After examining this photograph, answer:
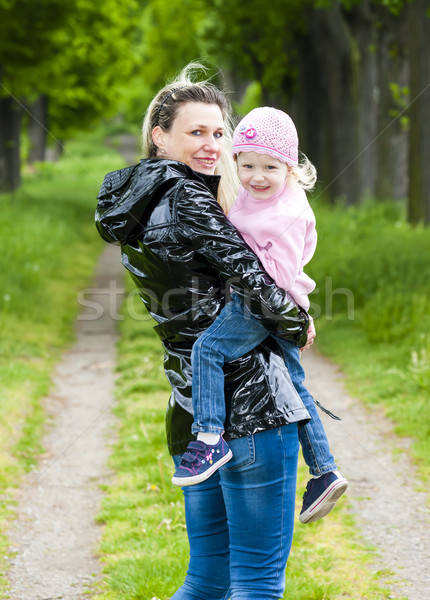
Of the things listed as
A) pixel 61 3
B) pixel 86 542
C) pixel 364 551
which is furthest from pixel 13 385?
pixel 61 3

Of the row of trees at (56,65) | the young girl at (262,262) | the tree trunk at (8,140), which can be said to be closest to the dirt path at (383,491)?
the young girl at (262,262)

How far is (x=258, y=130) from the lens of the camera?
246 cm

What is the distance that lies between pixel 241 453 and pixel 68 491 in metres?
3.26

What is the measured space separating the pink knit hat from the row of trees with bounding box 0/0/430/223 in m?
7.89

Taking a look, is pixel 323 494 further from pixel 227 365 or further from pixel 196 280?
pixel 196 280

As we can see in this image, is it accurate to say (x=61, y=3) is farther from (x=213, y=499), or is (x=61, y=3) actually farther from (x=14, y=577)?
(x=213, y=499)

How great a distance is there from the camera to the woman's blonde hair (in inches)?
106

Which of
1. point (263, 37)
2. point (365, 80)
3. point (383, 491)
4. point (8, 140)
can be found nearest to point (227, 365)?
point (383, 491)

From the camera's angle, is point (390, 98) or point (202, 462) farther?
point (390, 98)

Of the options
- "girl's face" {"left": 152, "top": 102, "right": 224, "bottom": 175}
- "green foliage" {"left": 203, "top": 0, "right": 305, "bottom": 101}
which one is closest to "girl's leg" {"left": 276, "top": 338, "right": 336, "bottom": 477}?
"girl's face" {"left": 152, "top": 102, "right": 224, "bottom": 175}

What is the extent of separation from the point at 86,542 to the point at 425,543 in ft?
6.40

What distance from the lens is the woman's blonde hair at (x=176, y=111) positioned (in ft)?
8.87

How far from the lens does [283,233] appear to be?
94.3 inches

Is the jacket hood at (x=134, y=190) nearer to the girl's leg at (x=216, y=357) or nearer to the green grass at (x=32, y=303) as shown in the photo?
the girl's leg at (x=216, y=357)
